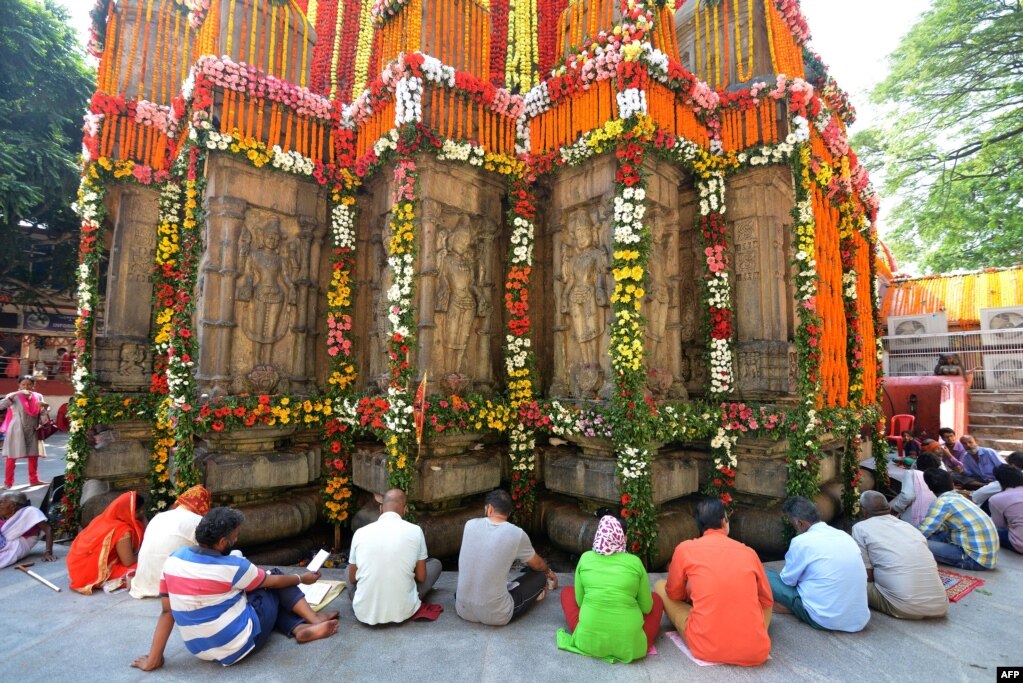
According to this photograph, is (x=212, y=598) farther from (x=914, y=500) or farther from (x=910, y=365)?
(x=910, y=365)

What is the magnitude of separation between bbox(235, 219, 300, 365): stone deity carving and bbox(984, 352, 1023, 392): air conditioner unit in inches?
757

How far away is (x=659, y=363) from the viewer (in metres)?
6.66

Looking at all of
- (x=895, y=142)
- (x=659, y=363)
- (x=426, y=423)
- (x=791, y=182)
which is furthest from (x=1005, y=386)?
(x=426, y=423)

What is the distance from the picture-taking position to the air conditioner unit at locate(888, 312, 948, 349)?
17719 millimetres

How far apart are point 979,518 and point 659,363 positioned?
3.60 metres

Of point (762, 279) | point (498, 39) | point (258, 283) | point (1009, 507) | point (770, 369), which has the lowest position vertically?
point (1009, 507)

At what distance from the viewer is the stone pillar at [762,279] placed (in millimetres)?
6770

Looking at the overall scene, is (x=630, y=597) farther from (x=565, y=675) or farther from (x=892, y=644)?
(x=892, y=644)

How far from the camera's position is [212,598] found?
333cm

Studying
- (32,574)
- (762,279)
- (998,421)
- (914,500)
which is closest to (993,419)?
(998,421)

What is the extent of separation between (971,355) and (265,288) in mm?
20542

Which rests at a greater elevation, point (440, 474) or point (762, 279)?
point (762, 279)

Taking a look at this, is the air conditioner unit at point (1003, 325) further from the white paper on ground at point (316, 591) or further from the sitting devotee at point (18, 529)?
the sitting devotee at point (18, 529)

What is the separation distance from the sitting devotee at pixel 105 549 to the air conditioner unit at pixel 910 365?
21.0 meters
